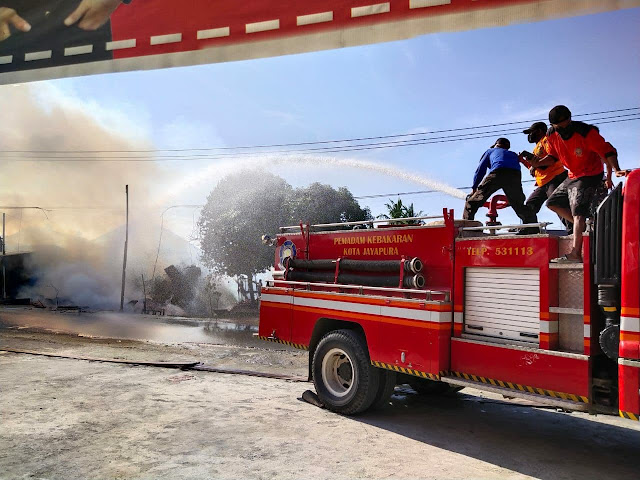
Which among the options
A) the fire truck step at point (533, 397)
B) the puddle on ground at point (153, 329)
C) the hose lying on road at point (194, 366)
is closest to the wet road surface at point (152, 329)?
the puddle on ground at point (153, 329)

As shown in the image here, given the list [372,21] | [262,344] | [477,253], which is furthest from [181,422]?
[262,344]

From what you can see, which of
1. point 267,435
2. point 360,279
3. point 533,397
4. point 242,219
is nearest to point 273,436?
point 267,435

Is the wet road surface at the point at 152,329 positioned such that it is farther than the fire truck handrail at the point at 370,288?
Yes

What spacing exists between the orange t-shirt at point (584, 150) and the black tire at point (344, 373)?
3.21 meters

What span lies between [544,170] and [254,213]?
83.2 feet

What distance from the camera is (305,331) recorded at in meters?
7.31

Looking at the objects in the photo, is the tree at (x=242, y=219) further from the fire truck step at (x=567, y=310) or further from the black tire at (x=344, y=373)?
the fire truck step at (x=567, y=310)

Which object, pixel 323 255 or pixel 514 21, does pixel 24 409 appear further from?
pixel 514 21

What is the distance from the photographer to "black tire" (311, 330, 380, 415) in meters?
6.35

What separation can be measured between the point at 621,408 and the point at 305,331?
414 centimetres

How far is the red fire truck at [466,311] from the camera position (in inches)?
169

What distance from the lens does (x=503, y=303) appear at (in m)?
5.28

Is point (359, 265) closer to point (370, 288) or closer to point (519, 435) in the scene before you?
point (370, 288)

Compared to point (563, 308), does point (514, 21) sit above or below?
above
